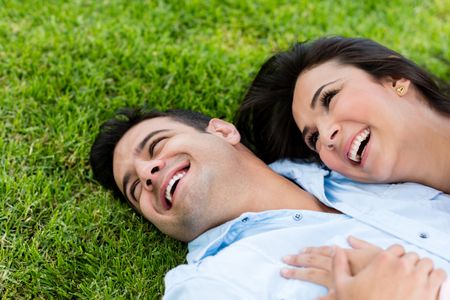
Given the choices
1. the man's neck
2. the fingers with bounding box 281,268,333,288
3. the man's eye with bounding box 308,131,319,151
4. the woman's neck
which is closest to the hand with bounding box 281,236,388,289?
the fingers with bounding box 281,268,333,288

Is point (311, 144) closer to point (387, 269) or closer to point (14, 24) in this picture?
point (387, 269)

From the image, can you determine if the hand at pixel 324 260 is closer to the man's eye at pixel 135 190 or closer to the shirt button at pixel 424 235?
the shirt button at pixel 424 235

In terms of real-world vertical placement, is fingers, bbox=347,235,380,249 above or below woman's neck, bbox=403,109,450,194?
below

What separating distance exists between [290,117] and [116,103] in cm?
114

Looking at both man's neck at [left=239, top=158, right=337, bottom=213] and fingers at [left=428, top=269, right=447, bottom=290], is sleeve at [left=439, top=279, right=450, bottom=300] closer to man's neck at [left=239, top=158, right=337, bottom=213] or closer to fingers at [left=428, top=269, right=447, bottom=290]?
→ fingers at [left=428, top=269, right=447, bottom=290]

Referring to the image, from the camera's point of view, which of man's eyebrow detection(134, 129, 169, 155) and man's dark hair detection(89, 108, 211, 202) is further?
man's dark hair detection(89, 108, 211, 202)

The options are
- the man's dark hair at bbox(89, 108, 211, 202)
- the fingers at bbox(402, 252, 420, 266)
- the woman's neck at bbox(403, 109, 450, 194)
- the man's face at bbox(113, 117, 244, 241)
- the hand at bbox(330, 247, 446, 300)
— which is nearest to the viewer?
the hand at bbox(330, 247, 446, 300)

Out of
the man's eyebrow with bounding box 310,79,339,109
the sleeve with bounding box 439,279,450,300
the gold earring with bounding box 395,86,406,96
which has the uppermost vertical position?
the gold earring with bounding box 395,86,406,96

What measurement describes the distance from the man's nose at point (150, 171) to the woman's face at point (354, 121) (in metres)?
0.79

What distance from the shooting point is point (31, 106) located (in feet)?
13.5

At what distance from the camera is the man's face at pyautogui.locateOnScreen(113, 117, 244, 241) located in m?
3.12

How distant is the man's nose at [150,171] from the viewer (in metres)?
3.20

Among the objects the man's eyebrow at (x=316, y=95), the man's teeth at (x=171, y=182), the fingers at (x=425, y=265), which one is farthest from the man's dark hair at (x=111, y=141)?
the fingers at (x=425, y=265)

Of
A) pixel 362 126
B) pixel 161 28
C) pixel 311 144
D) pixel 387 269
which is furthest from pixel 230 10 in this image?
pixel 387 269
